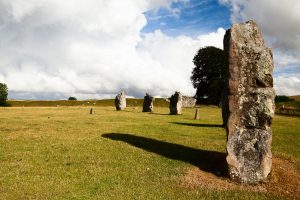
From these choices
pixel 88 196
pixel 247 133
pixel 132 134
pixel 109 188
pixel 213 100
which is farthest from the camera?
pixel 213 100

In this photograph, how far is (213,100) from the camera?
101 metres

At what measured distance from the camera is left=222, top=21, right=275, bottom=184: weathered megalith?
1519 cm

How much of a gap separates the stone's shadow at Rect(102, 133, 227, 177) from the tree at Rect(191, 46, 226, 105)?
7699cm

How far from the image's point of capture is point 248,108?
1545 cm

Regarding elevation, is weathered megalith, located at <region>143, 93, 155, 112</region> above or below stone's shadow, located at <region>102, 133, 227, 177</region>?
above

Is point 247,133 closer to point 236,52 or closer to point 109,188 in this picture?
point 236,52

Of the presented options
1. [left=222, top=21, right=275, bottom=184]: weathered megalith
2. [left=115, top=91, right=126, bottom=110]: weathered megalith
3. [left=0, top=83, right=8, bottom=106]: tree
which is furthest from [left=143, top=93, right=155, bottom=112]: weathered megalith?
[left=0, top=83, right=8, bottom=106]: tree

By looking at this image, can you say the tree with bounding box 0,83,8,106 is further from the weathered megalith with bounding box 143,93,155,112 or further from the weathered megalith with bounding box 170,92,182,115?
the weathered megalith with bounding box 170,92,182,115

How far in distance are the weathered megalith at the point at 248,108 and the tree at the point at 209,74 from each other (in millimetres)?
84393

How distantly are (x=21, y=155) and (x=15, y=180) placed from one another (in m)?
4.84

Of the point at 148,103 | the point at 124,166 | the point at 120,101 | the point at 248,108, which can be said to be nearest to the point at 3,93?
the point at 120,101

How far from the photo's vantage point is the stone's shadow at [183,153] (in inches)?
666

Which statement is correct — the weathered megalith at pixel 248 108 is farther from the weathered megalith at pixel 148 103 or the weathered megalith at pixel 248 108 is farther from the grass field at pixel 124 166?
the weathered megalith at pixel 148 103

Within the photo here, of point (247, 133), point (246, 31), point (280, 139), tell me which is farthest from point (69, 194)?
point (280, 139)
